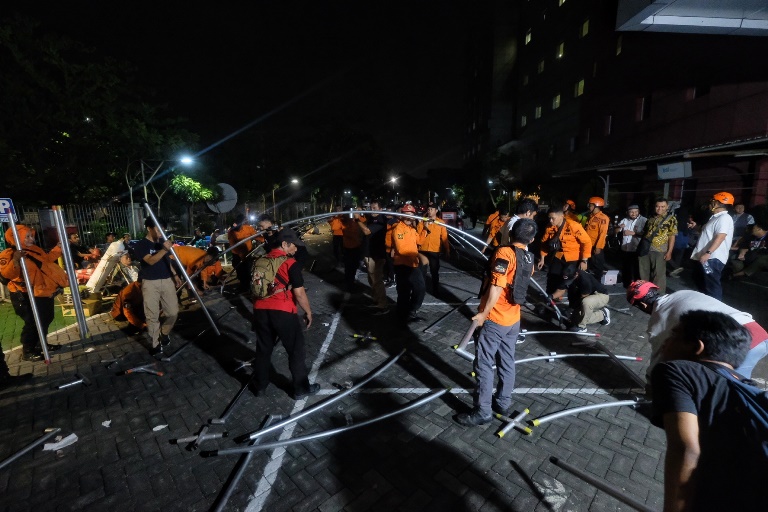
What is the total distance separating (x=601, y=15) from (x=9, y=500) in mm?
32878

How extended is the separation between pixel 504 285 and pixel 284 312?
2.60 meters

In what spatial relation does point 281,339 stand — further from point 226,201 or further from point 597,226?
point 226,201

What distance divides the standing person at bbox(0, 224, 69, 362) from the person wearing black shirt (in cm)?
908

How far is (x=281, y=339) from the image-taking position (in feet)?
14.7

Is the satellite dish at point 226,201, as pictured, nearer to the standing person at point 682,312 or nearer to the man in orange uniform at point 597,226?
the man in orange uniform at point 597,226

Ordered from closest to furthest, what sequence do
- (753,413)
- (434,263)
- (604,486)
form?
1. (753,413)
2. (604,486)
3. (434,263)

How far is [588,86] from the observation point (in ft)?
85.4

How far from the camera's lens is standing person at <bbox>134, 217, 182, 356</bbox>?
226 inches

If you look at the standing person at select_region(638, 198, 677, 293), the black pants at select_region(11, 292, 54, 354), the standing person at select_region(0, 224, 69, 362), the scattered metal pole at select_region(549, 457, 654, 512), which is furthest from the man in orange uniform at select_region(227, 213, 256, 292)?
the standing person at select_region(638, 198, 677, 293)

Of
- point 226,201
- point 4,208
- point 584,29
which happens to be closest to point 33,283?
point 4,208

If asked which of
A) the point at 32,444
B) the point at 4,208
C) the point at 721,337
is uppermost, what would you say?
the point at 4,208

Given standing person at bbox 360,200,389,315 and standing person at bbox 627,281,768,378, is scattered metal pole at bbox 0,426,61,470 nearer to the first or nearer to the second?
standing person at bbox 360,200,389,315

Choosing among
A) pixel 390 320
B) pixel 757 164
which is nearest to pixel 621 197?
pixel 757 164

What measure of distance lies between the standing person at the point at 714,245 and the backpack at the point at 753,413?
6.01 metres
